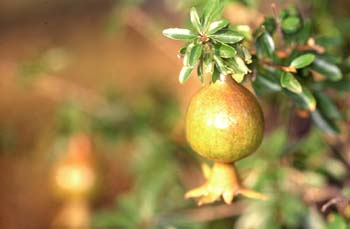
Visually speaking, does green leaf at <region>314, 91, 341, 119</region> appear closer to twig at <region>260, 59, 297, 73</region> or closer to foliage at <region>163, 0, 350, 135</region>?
foliage at <region>163, 0, 350, 135</region>

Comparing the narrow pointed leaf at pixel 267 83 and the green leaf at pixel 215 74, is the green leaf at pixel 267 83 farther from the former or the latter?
the green leaf at pixel 215 74

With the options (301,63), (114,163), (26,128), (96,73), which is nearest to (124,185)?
(114,163)

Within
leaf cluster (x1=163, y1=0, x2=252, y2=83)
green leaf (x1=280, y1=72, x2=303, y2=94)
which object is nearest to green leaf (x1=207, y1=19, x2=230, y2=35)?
leaf cluster (x1=163, y1=0, x2=252, y2=83)

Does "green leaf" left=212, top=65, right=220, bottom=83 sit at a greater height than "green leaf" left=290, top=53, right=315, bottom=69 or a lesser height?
lesser

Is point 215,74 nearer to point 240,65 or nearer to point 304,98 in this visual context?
point 240,65

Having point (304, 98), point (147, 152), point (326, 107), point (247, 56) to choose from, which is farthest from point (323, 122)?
point (147, 152)

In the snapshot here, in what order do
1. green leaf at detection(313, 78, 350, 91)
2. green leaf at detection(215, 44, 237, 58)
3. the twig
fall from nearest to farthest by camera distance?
green leaf at detection(215, 44, 237, 58), the twig, green leaf at detection(313, 78, 350, 91)

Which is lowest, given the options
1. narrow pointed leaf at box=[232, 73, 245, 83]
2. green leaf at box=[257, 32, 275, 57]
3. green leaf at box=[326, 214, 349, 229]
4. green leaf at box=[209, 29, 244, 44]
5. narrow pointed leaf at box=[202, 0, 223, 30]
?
green leaf at box=[326, 214, 349, 229]

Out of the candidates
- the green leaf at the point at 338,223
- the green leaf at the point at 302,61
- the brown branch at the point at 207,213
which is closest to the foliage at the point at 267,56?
the green leaf at the point at 302,61
